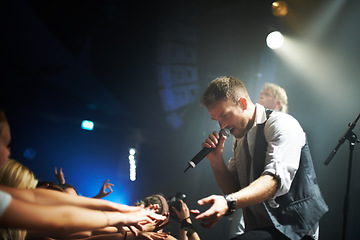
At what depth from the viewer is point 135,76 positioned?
6.34 m

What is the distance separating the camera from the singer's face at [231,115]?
6.07 feet

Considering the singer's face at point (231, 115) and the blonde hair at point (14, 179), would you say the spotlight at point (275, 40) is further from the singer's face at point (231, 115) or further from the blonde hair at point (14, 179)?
the blonde hair at point (14, 179)

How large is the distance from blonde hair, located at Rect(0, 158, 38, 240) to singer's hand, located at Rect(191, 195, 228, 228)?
3.41 ft

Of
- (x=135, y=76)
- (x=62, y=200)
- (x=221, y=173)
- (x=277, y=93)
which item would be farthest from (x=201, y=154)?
(x=135, y=76)

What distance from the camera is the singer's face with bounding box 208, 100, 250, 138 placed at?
185cm

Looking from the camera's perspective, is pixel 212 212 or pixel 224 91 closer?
pixel 212 212

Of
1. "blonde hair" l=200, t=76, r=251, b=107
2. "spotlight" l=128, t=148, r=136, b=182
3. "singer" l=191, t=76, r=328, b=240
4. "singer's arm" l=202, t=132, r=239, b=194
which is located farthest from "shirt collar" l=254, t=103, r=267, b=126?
"spotlight" l=128, t=148, r=136, b=182

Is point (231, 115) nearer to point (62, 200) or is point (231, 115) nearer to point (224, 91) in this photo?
point (224, 91)

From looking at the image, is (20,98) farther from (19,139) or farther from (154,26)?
(154,26)

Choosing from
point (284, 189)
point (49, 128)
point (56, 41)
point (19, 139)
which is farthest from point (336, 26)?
point (19, 139)

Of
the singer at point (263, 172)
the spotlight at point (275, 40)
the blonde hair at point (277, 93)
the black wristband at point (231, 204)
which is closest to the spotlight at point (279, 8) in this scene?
the spotlight at point (275, 40)

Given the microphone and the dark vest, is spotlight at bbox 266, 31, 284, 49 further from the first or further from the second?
the dark vest

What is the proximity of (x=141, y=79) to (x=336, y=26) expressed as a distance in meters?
4.11

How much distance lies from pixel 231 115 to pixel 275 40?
345 centimetres
